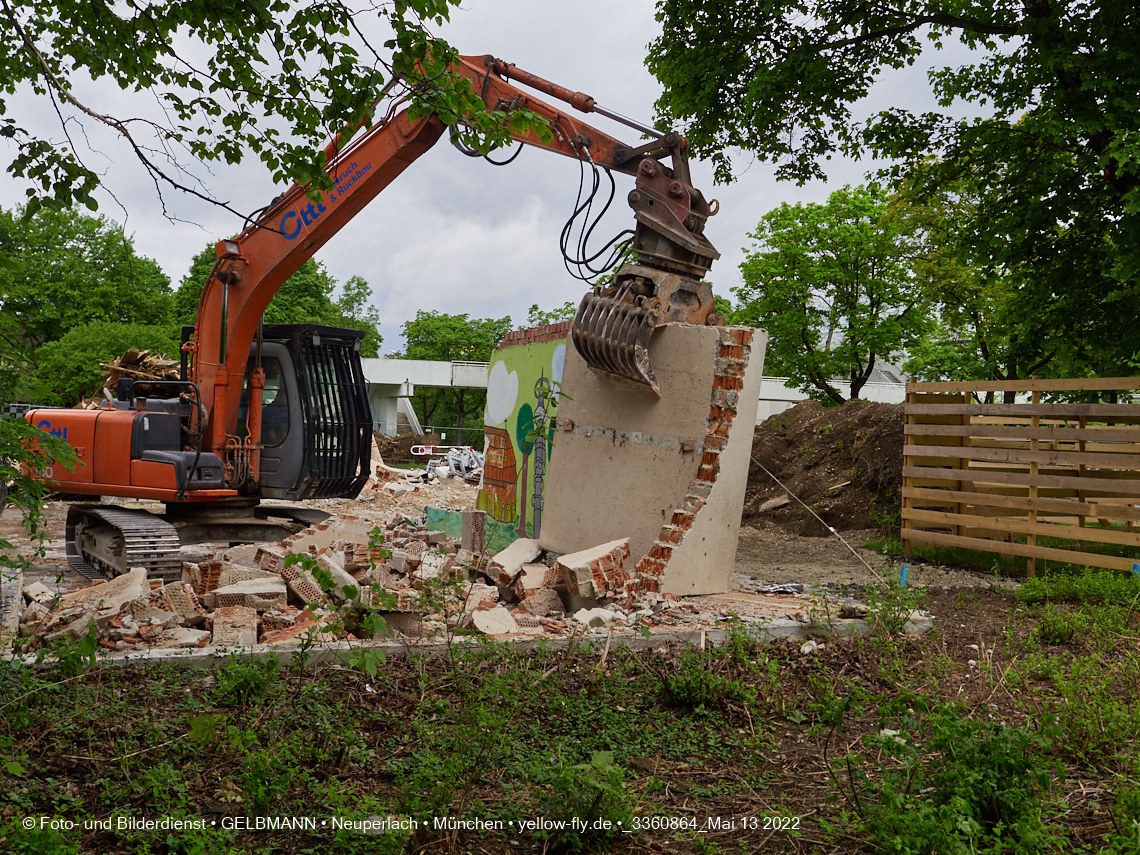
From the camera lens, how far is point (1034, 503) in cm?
919

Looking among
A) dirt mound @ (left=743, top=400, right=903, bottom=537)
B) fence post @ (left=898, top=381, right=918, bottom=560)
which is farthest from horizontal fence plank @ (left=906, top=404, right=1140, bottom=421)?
dirt mound @ (left=743, top=400, right=903, bottom=537)

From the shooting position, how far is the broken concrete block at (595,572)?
22.6 ft

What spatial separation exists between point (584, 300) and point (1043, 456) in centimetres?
508

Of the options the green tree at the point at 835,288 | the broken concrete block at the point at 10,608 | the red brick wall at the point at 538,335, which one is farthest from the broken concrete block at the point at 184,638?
the green tree at the point at 835,288

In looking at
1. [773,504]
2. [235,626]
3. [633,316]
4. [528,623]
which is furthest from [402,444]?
[235,626]

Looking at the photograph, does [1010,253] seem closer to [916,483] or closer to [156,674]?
[916,483]

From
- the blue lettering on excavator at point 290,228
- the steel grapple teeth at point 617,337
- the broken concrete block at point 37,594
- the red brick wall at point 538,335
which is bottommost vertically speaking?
the broken concrete block at point 37,594

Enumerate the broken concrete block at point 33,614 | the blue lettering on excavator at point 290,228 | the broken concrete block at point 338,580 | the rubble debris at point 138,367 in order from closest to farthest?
the broken concrete block at point 33,614 → the broken concrete block at point 338,580 → the blue lettering on excavator at point 290,228 → the rubble debris at point 138,367

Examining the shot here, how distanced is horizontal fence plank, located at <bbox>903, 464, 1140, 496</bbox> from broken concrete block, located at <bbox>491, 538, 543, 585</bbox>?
4.87 metres

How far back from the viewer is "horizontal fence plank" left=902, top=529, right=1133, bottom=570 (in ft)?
28.5

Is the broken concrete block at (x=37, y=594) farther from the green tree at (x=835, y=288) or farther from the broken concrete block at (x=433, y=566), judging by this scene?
the green tree at (x=835, y=288)

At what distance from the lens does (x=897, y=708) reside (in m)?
4.20

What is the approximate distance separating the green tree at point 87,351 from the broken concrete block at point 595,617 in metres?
26.3

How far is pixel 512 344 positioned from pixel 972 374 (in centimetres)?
1537
